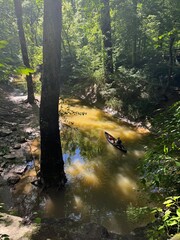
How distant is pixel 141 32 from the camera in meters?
15.8

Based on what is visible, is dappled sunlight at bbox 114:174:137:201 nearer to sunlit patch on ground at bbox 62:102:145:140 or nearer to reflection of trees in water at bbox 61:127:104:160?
reflection of trees in water at bbox 61:127:104:160

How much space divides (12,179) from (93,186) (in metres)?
2.54

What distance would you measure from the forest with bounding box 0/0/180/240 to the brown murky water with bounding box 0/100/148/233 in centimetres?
3

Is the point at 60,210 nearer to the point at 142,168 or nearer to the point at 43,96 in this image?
the point at 43,96

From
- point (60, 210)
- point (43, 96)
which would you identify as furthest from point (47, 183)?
point (43, 96)

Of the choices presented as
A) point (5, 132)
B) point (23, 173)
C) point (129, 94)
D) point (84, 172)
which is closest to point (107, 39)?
point (129, 94)

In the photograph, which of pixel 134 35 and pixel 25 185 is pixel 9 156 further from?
pixel 134 35

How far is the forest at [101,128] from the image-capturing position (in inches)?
120

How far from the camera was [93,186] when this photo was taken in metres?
8.34

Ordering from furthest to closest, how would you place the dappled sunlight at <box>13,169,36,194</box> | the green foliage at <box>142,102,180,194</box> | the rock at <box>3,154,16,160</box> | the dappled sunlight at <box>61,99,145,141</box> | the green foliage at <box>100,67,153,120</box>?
1. the green foliage at <box>100,67,153,120</box>
2. the dappled sunlight at <box>61,99,145,141</box>
3. the rock at <box>3,154,16,160</box>
4. the dappled sunlight at <box>13,169,36,194</box>
5. the green foliage at <box>142,102,180,194</box>

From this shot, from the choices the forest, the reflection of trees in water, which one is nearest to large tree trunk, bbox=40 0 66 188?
the forest

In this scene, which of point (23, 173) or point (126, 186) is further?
point (23, 173)

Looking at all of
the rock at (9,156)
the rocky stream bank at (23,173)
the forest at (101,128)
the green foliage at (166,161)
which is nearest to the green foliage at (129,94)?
the forest at (101,128)

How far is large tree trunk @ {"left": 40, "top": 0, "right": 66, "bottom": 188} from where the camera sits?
6371 mm
